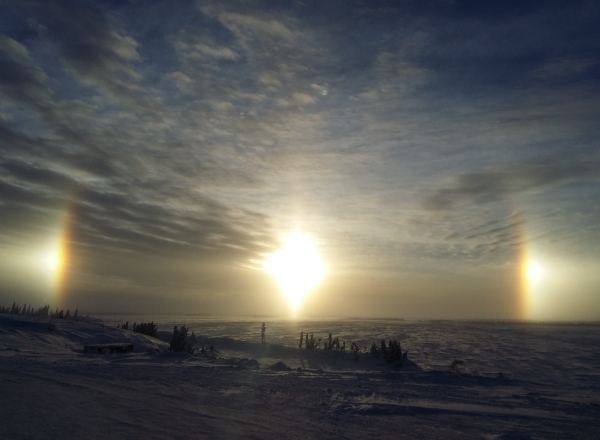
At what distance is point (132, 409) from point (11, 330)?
1733cm

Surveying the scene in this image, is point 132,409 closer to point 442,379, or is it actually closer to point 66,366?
point 66,366

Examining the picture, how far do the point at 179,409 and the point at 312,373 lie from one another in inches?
346

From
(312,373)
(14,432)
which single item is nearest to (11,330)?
(312,373)

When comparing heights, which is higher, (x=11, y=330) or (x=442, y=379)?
(x=11, y=330)

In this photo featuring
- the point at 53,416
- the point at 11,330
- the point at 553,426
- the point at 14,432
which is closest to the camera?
the point at 14,432

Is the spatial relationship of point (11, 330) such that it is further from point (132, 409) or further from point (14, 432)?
point (14, 432)

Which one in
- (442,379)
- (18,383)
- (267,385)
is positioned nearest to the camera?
(18,383)

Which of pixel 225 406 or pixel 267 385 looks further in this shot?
pixel 267 385

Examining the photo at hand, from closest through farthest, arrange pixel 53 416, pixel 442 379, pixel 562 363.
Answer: pixel 53 416
pixel 442 379
pixel 562 363

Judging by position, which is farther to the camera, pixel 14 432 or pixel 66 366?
pixel 66 366

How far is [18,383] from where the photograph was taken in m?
10.9

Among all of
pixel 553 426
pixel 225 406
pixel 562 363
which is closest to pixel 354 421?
pixel 225 406

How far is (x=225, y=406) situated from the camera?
10.5 m

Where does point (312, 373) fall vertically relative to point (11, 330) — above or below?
below
